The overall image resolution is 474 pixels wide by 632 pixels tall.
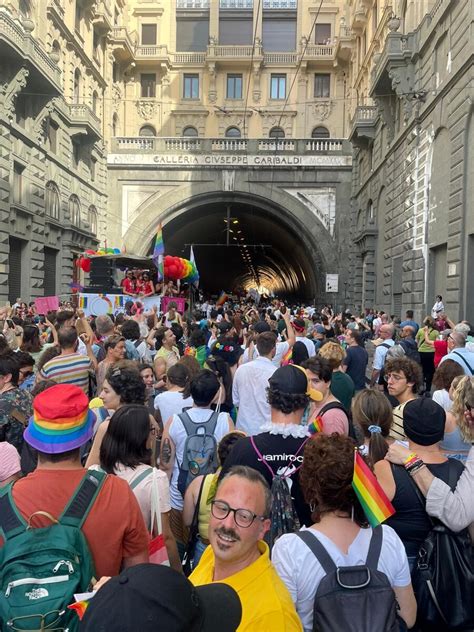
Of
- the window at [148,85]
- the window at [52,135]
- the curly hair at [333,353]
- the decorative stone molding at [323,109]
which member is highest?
the window at [148,85]

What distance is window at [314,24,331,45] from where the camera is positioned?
3534 centimetres

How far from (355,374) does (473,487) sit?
5.02 m

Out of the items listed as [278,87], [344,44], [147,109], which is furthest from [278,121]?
[147,109]

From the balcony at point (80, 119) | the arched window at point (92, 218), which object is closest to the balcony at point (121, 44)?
the balcony at point (80, 119)

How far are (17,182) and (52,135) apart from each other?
4.04 meters

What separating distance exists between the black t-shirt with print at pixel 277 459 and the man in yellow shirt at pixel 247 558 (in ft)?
2.75

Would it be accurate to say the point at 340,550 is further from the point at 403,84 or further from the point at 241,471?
the point at 403,84

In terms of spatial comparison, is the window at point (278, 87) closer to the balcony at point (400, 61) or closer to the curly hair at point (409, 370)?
the balcony at point (400, 61)

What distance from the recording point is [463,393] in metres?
3.74

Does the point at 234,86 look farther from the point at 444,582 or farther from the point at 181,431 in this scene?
the point at 444,582

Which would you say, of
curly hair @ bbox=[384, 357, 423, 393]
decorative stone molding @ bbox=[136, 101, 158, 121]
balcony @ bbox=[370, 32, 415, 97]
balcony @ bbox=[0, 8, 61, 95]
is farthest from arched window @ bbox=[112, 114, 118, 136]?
curly hair @ bbox=[384, 357, 423, 393]

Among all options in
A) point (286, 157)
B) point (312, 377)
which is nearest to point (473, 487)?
point (312, 377)

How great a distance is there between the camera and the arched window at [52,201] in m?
21.9

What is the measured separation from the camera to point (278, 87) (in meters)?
35.8
